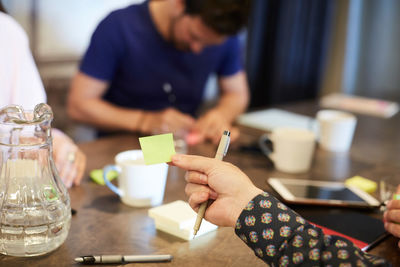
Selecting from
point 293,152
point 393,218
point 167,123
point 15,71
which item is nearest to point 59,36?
point 167,123

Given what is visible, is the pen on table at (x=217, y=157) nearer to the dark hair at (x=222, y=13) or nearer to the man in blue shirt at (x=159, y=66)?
the man in blue shirt at (x=159, y=66)

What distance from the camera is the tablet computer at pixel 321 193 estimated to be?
116cm

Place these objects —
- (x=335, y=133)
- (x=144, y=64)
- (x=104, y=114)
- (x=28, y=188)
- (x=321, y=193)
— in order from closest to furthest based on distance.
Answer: (x=28, y=188), (x=321, y=193), (x=335, y=133), (x=104, y=114), (x=144, y=64)

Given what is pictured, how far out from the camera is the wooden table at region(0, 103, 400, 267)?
0.90 meters

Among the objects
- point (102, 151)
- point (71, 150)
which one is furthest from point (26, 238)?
point (102, 151)

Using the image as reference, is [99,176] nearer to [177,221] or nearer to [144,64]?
[177,221]

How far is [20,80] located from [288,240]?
86cm

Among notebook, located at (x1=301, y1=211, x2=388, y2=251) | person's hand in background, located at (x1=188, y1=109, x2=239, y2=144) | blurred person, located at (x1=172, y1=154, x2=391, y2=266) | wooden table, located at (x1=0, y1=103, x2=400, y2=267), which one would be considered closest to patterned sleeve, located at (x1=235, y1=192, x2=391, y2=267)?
blurred person, located at (x1=172, y1=154, x2=391, y2=266)

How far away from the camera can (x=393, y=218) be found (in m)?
0.99

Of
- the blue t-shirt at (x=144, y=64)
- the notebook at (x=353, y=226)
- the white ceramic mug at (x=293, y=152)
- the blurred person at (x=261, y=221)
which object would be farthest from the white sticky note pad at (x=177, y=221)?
the blue t-shirt at (x=144, y=64)

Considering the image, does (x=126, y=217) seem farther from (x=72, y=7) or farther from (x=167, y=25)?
(x=72, y=7)

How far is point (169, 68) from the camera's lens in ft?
6.81

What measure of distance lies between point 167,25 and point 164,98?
33cm

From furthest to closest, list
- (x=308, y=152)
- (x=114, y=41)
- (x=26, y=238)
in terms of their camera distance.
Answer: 1. (x=114, y=41)
2. (x=308, y=152)
3. (x=26, y=238)
